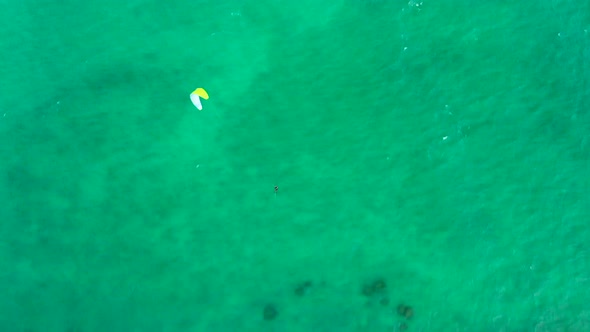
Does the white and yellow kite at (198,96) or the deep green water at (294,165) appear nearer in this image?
the deep green water at (294,165)

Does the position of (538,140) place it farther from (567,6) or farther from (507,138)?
(567,6)

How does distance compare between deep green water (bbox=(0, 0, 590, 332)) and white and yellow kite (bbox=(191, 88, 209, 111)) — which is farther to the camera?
white and yellow kite (bbox=(191, 88, 209, 111))

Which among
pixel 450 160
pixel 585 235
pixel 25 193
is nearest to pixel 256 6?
pixel 450 160

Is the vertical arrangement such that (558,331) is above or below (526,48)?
below
